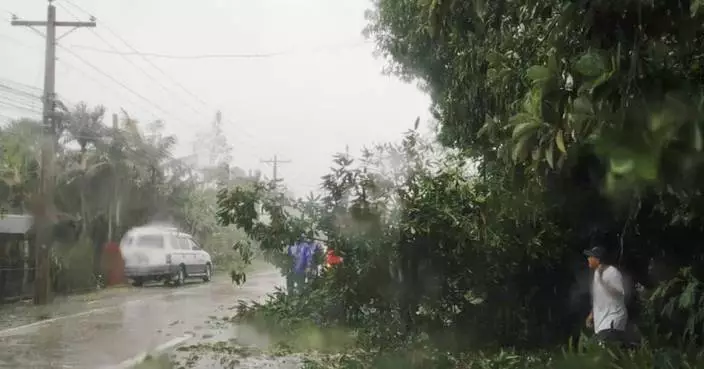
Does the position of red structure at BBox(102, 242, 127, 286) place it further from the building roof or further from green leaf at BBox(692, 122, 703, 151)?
green leaf at BBox(692, 122, 703, 151)

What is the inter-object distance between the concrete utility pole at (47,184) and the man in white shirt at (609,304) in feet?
50.0

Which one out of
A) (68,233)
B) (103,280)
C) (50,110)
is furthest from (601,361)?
(103,280)

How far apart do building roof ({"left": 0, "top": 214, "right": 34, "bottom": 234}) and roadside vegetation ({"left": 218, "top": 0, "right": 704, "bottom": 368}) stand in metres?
10.1

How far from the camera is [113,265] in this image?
23578 mm

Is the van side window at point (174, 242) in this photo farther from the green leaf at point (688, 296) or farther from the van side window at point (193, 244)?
the green leaf at point (688, 296)

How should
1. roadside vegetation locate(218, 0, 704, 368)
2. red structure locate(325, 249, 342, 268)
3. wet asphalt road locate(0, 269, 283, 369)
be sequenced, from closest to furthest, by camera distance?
roadside vegetation locate(218, 0, 704, 368), red structure locate(325, 249, 342, 268), wet asphalt road locate(0, 269, 283, 369)

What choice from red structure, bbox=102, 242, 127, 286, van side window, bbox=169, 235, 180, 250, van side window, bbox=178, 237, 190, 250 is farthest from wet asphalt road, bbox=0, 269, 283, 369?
van side window, bbox=178, 237, 190, 250

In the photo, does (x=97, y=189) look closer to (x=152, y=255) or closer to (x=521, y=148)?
(x=152, y=255)

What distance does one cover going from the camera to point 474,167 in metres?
9.69

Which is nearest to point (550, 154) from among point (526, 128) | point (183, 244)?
point (526, 128)

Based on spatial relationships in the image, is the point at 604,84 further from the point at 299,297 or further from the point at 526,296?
the point at 299,297

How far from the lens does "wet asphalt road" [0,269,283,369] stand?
1071cm

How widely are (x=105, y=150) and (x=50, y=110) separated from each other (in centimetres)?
444

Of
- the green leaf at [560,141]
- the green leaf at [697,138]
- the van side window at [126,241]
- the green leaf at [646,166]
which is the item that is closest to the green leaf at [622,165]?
the green leaf at [646,166]
